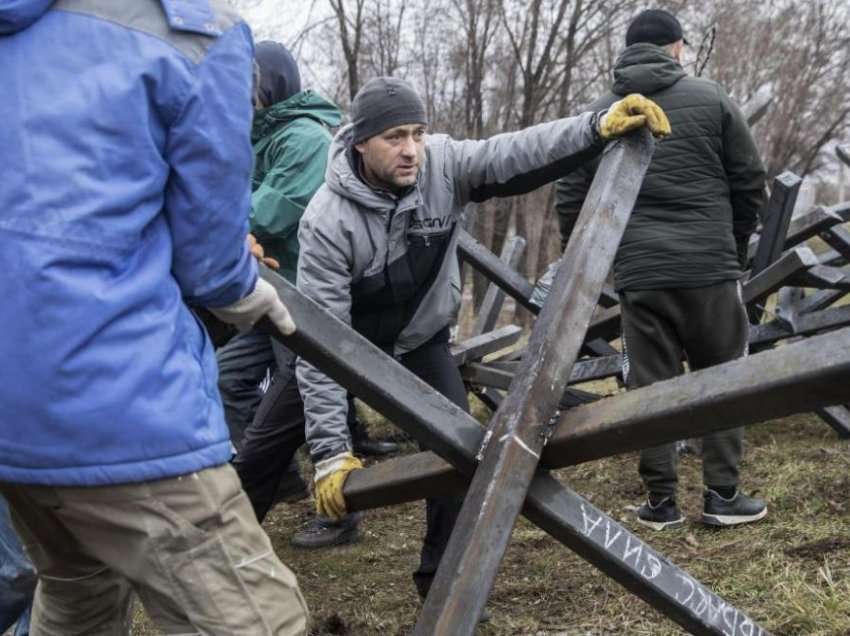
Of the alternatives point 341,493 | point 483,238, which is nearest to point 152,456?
point 341,493

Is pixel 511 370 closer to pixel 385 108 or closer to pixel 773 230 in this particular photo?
pixel 773 230

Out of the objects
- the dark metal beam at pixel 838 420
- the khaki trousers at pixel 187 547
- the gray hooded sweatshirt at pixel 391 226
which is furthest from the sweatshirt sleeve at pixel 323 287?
the dark metal beam at pixel 838 420

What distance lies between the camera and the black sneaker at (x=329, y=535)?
13.9 feet

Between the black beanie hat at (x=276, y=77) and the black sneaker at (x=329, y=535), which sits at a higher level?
the black beanie hat at (x=276, y=77)

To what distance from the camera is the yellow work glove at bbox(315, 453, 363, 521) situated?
260 cm

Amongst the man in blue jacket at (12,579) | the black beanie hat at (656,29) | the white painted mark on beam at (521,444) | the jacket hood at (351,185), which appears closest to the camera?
the white painted mark on beam at (521,444)

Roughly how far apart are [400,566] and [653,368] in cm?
137

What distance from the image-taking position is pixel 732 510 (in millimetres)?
4012

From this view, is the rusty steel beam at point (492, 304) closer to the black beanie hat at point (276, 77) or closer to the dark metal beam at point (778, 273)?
the dark metal beam at point (778, 273)

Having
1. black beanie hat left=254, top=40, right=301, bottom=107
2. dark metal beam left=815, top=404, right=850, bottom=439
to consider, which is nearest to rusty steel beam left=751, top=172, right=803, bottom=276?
dark metal beam left=815, top=404, right=850, bottom=439

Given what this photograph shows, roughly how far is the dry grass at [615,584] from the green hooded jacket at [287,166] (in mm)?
1259

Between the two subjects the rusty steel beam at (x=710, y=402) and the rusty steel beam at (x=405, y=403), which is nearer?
the rusty steel beam at (x=710, y=402)

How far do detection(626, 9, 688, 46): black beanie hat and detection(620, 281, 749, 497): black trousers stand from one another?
1108 mm

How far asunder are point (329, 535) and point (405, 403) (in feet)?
7.28
